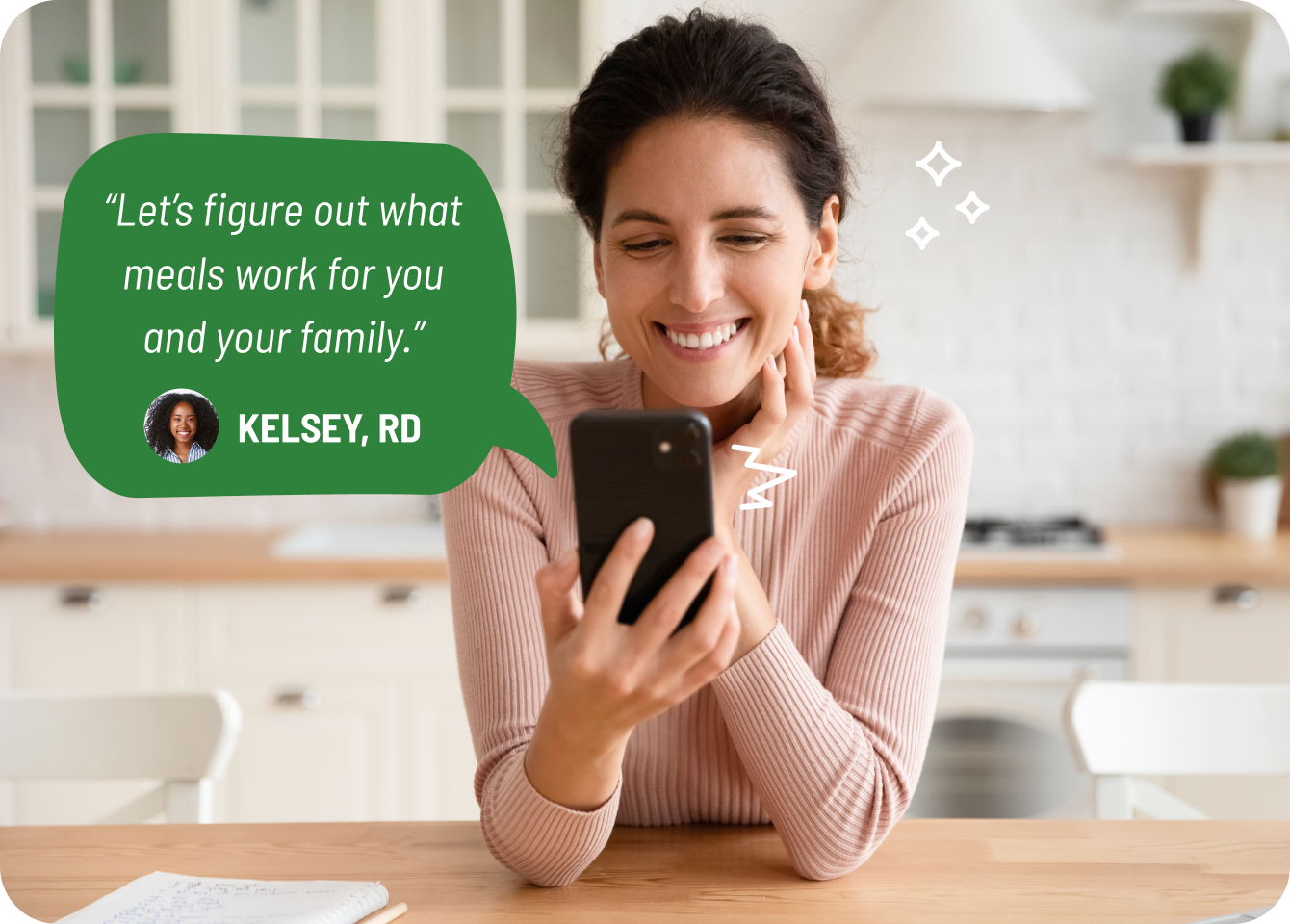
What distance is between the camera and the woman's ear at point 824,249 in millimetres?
972

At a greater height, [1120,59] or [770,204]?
[1120,59]

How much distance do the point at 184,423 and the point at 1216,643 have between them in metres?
1.77

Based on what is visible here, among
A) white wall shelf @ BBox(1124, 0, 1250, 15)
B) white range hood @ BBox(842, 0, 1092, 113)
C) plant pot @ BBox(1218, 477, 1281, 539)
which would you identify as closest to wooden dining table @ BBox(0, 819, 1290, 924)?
white range hood @ BBox(842, 0, 1092, 113)

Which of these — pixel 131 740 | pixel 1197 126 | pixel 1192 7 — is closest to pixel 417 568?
pixel 131 740

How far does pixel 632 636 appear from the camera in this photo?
2.07ft

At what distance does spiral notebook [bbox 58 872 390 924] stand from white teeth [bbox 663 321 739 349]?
0.44m

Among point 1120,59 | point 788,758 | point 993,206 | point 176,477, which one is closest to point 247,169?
point 176,477

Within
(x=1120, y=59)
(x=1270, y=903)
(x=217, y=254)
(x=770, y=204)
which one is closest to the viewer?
(x=1270, y=903)

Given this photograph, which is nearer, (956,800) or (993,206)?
(956,800)

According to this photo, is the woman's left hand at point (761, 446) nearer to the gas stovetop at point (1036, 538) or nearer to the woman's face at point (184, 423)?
the woman's face at point (184, 423)

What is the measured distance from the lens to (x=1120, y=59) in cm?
243

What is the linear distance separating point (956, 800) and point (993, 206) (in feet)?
4.07

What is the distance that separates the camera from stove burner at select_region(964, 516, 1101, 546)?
2176mm

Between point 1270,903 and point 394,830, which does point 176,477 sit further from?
point 1270,903
